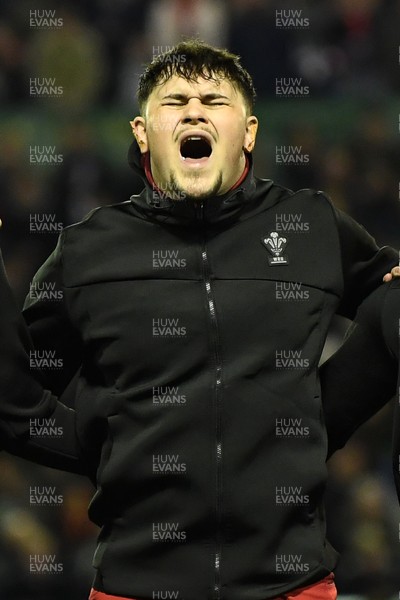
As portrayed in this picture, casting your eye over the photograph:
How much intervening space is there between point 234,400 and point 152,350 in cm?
20

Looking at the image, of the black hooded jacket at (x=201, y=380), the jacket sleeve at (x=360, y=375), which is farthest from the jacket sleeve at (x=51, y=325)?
the jacket sleeve at (x=360, y=375)

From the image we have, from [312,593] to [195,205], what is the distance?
87 cm

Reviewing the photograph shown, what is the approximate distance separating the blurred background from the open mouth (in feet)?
6.39

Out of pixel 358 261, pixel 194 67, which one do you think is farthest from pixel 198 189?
pixel 358 261

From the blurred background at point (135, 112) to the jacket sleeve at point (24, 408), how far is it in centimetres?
193

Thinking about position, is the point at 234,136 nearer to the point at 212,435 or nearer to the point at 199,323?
the point at 199,323

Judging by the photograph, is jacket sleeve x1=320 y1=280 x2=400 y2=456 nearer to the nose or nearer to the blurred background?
the nose

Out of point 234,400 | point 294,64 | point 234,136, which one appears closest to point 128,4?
point 294,64

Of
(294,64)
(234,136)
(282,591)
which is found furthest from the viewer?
(294,64)

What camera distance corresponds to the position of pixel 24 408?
2.94m

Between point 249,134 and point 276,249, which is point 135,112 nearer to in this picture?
point 249,134

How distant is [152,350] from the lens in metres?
2.81

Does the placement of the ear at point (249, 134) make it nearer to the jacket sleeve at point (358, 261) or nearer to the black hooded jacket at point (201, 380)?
the black hooded jacket at point (201, 380)

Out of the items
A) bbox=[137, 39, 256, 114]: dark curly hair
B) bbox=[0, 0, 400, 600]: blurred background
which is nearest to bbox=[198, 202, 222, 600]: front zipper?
bbox=[137, 39, 256, 114]: dark curly hair
